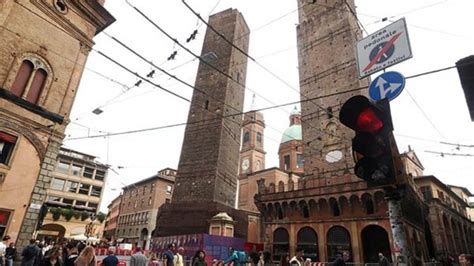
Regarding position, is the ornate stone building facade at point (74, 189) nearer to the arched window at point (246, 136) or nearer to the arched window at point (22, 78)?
the arched window at point (22, 78)

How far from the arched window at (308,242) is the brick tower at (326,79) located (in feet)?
12.0

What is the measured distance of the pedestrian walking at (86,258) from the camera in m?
4.89

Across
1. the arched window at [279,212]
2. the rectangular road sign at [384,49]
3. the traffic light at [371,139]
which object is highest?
the rectangular road sign at [384,49]

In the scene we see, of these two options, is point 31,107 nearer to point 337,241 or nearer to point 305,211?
point 305,211

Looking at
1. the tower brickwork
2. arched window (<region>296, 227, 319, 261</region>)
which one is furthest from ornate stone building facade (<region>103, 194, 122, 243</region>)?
arched window (<region>296, 227, 319, 261</region>)

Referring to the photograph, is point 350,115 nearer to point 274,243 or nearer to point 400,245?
point 400,245

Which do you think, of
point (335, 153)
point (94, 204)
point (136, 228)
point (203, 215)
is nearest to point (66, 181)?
point (94, 204)

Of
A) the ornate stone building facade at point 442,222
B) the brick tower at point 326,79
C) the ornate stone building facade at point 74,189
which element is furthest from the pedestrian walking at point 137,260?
the ornate stone building facade at point 74,189

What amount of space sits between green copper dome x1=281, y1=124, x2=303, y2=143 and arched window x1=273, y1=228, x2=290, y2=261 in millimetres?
28045

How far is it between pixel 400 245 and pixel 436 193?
33050mm

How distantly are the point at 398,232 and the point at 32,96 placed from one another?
16494mm

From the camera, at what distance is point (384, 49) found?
4.62m

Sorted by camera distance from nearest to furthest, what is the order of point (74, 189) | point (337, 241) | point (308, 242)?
point (337, 241) → point (308, 242) → point (74, 189)

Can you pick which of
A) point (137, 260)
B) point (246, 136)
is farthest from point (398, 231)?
point (246, 136)
